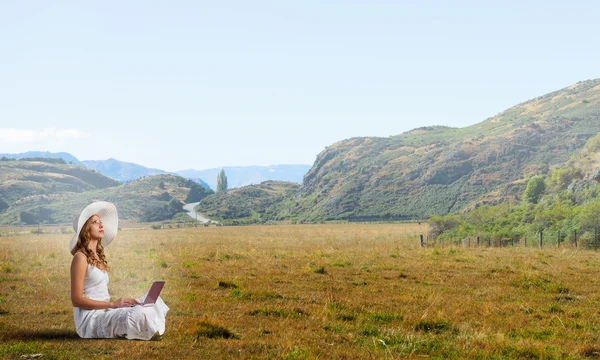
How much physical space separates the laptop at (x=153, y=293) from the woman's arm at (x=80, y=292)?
0.98ft

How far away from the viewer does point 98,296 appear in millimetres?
9531

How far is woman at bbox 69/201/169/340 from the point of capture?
909cm

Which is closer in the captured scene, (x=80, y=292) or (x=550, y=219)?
(x=80, y=292)

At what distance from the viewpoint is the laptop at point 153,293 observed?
9.27 meters

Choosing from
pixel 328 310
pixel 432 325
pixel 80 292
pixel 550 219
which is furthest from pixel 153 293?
pixel 550 219

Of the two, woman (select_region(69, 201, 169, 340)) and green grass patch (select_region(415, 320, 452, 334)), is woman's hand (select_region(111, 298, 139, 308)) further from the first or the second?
green grass patch (select_region(415, 320, 452, 334))

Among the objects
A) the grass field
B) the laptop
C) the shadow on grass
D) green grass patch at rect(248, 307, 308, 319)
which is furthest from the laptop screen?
green grass patch at rect(248, 307, 308, 319)

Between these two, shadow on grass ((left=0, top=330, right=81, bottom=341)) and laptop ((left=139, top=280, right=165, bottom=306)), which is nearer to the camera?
laptop ((left=139, top=280, right=165, bottom=306))

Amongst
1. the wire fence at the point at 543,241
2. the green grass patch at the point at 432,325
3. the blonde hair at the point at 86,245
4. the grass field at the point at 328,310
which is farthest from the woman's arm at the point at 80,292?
the wire fence at the point at 543,241

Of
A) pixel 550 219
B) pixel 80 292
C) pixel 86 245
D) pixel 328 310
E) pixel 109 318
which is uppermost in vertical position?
pixel 86 245

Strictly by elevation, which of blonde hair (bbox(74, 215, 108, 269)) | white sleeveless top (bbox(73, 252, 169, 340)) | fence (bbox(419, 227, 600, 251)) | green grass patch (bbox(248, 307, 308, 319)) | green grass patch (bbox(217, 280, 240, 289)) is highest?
blonde hair (bbox(74, 215, 108, 269))

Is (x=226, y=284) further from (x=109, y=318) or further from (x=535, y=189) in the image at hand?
(x=535, y=189)

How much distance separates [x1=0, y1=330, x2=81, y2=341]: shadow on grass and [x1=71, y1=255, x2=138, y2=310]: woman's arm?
145 centimetres

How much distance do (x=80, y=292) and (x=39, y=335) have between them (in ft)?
7.57
